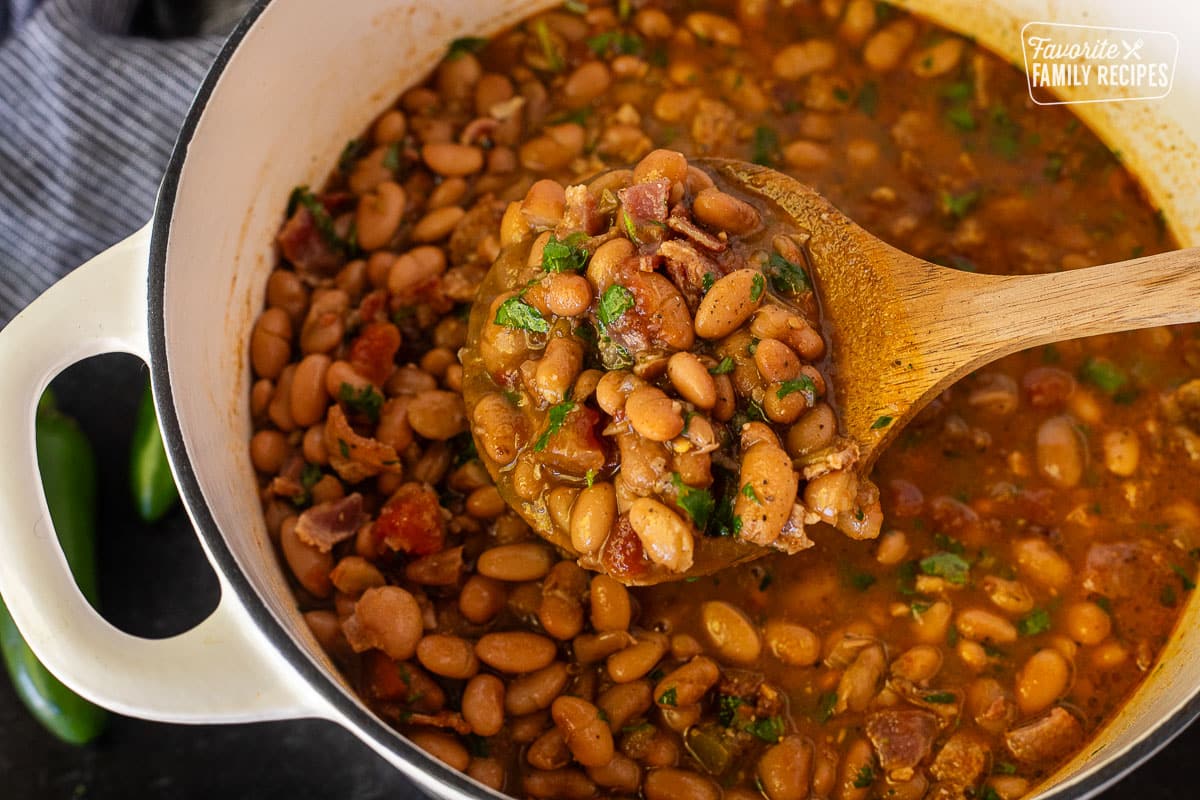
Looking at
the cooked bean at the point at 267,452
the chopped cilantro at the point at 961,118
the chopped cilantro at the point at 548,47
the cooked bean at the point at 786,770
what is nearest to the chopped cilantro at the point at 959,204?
the chopped cilantro at the point at 961,118

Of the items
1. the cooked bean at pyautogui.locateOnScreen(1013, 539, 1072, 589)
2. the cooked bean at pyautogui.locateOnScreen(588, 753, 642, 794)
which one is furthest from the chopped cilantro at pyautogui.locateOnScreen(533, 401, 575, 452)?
the cooked bean at pyautogui.locateOnScreen(1013, 539, 1072, 589)

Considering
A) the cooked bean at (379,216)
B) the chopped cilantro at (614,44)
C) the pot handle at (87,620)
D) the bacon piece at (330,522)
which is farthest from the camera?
the chopped cilantro at (614,44)

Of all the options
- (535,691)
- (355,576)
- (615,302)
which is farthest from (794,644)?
(355,576)

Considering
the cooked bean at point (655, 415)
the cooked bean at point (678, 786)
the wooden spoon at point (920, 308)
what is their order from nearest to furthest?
the cooked bean at point (655, 415) → the wooden spoon at point (920, 308) → the cooked bean at point (678, 786)

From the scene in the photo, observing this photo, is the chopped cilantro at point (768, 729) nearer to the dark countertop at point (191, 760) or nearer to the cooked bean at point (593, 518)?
the cooked bean at point (593, 518)

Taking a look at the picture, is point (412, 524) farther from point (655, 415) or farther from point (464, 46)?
point (464, 46)

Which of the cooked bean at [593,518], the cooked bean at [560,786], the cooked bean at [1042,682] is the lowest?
the cooked bean at [1042,682]

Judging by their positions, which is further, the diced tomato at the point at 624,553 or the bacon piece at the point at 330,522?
the bacon piece at the point at 330,522

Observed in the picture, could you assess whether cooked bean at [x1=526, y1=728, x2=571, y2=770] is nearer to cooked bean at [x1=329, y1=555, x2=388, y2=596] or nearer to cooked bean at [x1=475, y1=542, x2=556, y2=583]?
cooked bean at [x1=475, y1=542, x2=556, y2=583]
